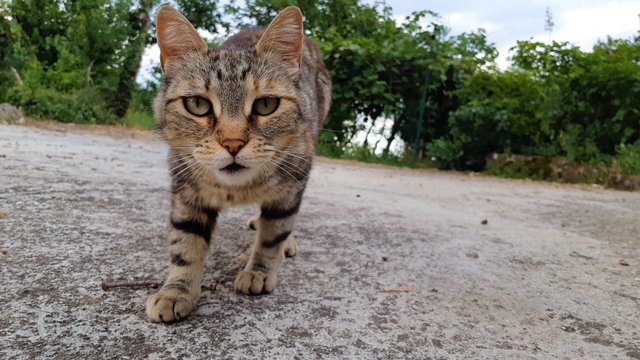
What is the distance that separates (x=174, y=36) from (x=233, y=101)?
45 centimetres

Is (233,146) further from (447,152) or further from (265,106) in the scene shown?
(447,152)

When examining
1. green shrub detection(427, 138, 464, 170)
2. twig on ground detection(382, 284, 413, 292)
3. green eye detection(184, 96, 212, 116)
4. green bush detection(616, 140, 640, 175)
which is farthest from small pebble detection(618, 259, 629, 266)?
green shrub detection(427, 138, 464, 170)

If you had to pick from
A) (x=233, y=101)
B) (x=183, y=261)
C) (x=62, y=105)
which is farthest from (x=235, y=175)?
(x=62, y=105)

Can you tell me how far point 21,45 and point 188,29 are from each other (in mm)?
12033

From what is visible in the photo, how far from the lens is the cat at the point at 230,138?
161 centimetres

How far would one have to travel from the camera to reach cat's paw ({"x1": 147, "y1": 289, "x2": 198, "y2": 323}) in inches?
55.1

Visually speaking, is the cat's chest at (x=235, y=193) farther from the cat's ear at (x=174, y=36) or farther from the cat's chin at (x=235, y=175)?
the cat's ear at (x=174, y=36)

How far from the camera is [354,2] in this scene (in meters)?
14.1

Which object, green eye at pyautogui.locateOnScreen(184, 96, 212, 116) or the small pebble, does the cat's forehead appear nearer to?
green eye at pyautogui.locateOnScreen(184, 96, 212, 116)

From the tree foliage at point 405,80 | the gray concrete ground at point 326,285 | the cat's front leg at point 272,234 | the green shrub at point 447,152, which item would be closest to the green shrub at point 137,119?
the tree foliage at point 405,80

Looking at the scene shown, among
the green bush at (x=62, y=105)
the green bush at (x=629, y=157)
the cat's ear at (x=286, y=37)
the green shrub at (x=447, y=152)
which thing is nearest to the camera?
the cat's ear at (x=286, y=37)

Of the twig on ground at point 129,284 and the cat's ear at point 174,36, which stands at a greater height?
the cat's ear at point 174,36

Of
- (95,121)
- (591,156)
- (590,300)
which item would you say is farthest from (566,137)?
(95,121)

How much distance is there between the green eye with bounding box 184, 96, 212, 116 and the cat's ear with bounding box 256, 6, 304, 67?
1.27ft
